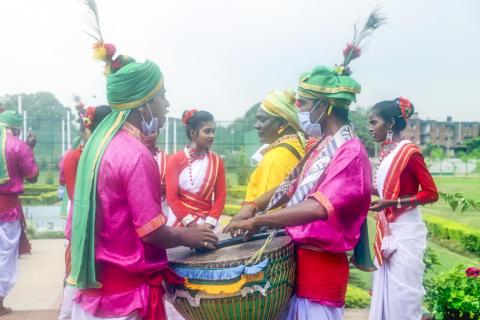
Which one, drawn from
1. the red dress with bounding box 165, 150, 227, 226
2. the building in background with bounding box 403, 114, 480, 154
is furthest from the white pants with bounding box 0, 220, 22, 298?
the building in background with bounding box 403, 114, 480, 154

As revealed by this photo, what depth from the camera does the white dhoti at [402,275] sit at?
15.9 ft

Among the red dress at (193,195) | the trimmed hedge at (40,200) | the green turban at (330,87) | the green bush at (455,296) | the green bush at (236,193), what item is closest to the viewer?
the green turban at (330,87)

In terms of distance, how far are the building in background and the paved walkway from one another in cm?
6147

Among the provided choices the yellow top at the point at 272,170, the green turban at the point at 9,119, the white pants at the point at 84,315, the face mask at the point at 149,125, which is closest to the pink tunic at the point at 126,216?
the white pants at the point at 84,315

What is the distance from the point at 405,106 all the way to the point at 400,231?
1186mm

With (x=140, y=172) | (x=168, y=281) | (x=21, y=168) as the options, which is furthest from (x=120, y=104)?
(x=21, y=168)

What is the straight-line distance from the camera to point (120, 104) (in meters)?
3.17

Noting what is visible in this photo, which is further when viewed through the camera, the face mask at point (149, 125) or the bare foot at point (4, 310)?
the bare foot at point (4, 310)

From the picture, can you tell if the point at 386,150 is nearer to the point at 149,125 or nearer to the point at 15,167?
the point at 149,125

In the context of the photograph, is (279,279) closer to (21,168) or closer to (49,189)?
(21,168)

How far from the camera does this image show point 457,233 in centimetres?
1188

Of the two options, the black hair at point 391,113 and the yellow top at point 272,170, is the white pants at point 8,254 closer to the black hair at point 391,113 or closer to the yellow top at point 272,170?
the yellow top at point 272,170

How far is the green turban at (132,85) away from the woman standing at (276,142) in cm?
114

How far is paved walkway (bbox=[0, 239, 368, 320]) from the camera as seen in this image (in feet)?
22.1
